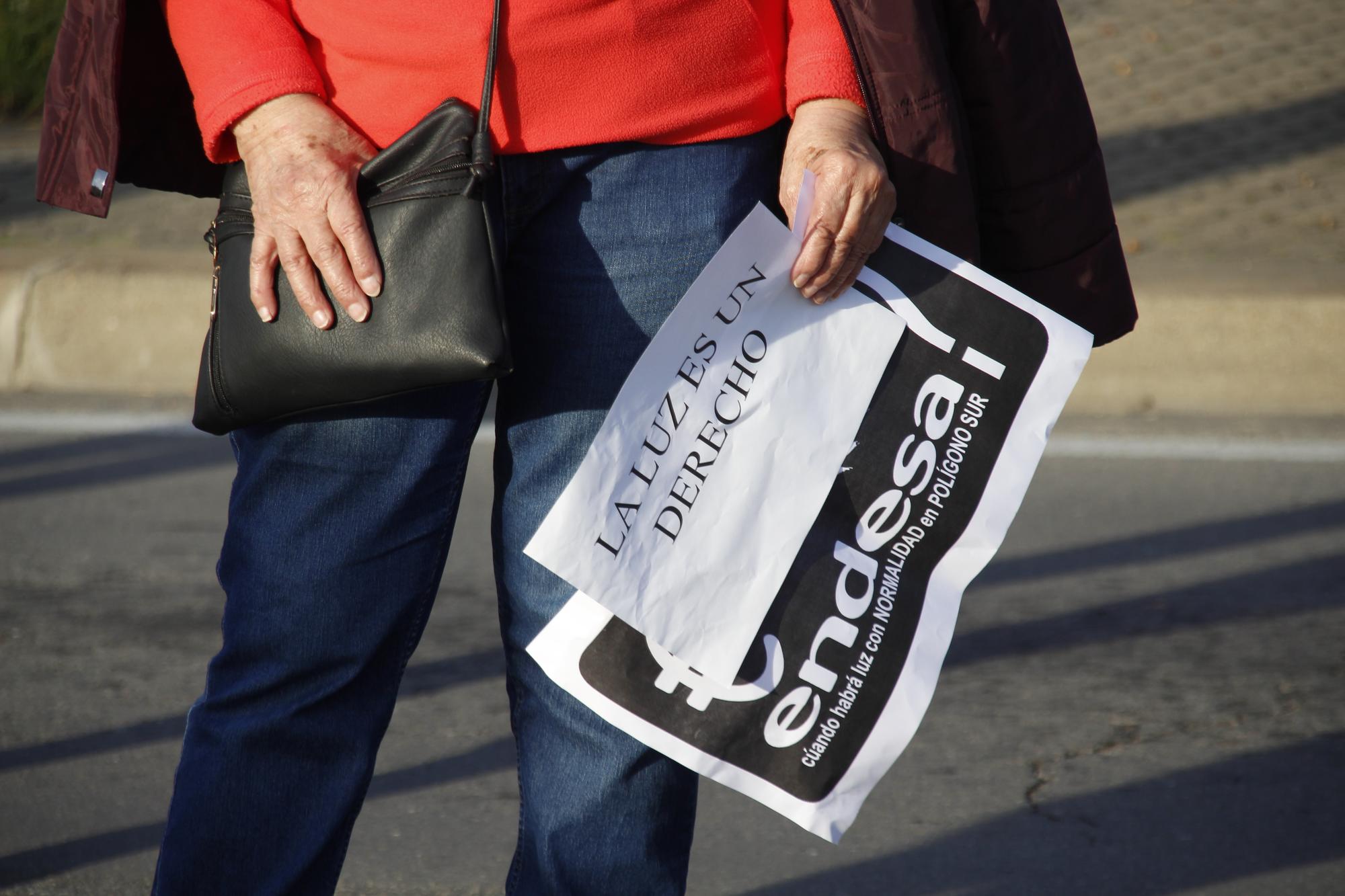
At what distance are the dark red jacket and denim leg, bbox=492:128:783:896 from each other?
16 centimetres

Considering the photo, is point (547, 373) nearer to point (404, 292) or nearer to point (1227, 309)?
point (404, 292)

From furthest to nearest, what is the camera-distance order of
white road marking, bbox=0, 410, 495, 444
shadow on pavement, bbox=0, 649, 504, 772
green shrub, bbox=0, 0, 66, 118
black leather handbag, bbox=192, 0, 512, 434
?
green shrub, bbox=0, 0, 66, 118 → white road marking, bbox=0, 410, 495, 444 → shadow on pavement, bbox=0, 649, 504, 772 → black leather handbag, bbox=192, 0, 512, 434

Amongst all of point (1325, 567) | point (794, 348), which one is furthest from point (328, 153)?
point (1325, 567)

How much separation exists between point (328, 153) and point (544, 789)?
0.70 metres

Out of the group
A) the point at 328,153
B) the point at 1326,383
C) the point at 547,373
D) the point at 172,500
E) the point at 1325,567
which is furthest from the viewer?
the point at 1326,383

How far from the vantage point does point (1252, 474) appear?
13.3 ft

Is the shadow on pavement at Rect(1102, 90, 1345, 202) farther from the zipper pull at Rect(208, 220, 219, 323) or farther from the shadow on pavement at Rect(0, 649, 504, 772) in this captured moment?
the zipper pull at Rect(208, 220, 219, 323)

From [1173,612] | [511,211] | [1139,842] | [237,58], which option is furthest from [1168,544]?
[237,58]

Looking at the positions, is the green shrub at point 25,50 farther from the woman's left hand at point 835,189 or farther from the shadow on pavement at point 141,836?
the woman's left hand at point 835,189

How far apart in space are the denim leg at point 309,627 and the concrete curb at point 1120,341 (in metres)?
3.57

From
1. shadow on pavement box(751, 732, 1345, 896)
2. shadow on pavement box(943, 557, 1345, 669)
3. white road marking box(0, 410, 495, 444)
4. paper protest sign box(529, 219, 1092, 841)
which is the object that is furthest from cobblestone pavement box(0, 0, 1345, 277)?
paper protest sign box(529, 219, 1092, 841)

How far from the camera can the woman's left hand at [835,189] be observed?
1.40 m

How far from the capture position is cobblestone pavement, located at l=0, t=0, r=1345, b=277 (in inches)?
229

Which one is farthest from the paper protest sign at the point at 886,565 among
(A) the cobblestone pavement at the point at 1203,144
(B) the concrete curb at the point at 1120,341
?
(A) the cobblestone pavement at the point at 1203,144
